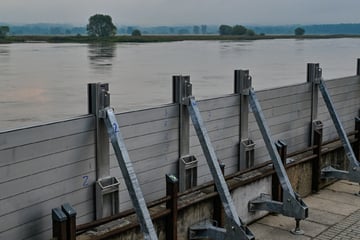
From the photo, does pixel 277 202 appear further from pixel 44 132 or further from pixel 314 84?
pixel 44 132

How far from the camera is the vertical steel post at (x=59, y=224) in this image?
441 centimetres

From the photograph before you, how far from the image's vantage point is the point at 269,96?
7.86 meters

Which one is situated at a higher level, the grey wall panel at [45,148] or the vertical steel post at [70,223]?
the grey wall panel at [45,148]

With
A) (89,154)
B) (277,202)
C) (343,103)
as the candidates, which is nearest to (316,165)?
(277,202)

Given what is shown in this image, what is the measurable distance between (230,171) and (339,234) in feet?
4.98

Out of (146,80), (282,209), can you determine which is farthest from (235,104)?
(146,80)

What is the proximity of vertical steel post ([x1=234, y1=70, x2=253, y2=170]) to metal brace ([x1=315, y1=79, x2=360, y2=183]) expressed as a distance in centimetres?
170

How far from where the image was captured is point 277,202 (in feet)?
22.3

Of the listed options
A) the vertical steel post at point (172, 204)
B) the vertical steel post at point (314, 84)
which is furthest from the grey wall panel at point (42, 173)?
the vertical steel post at point (314, 84)

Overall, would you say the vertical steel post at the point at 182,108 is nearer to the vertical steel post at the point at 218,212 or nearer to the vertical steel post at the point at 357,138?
the vertical steel post at the point at 218,212

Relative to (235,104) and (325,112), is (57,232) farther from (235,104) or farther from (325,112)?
(325,112)

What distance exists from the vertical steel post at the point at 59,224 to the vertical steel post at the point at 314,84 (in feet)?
17.8

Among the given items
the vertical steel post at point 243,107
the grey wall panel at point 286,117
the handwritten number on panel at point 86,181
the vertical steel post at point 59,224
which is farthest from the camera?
the grey wall panel at point 286,117

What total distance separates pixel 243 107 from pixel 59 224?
11.4ft
